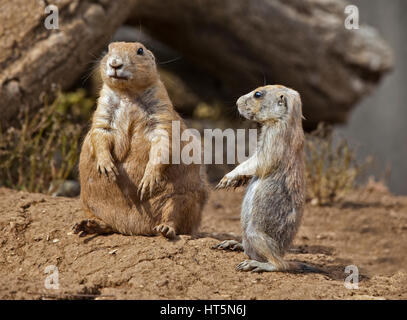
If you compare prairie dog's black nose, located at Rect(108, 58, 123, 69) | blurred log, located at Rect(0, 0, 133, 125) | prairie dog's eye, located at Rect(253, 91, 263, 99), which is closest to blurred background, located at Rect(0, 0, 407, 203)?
blurred log, located at Rect(0, 0, 133, 125)

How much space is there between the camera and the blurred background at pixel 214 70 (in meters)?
7.16

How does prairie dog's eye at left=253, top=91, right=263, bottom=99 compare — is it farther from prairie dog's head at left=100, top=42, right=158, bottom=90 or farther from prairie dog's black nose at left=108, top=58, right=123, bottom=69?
prairie dog's black nose at left=108, top=58, right=123, bottom=69

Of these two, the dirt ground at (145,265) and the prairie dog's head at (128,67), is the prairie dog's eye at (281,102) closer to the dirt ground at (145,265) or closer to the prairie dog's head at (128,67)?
the prairie dog's head at (128,67)

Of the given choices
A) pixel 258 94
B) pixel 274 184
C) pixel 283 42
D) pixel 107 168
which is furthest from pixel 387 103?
pixel 107 168

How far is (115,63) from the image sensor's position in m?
4.61

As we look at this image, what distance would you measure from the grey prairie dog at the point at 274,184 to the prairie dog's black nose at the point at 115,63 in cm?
114

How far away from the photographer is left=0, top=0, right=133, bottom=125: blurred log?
7070 millimetres

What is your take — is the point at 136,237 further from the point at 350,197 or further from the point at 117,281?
A: the point at 350,197

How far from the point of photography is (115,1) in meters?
7.72

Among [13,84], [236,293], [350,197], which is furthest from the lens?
[350,197]

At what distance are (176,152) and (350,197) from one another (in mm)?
5005

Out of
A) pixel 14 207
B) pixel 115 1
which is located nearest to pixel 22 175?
pixel 14 207

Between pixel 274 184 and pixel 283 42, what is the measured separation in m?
6.34

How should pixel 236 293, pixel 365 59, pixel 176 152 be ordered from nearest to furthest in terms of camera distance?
pixel 236 293 < pixel 176 152 < pixel 365 59
